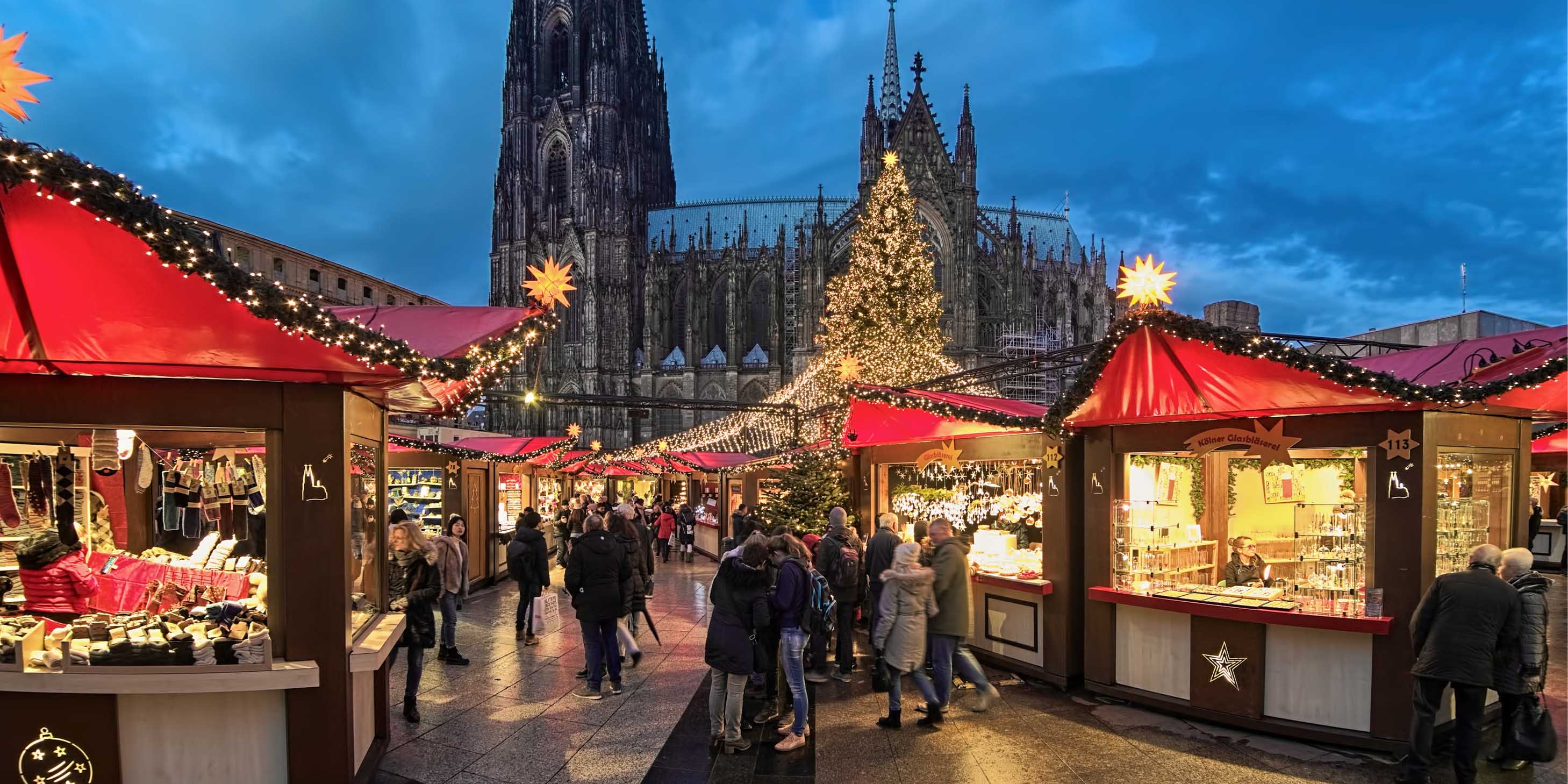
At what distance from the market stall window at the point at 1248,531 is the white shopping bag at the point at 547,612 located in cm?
619

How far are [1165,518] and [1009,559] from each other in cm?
157

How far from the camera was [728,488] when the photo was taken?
2322 centimetres

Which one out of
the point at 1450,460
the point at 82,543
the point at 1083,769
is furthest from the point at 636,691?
the point at 1450,460

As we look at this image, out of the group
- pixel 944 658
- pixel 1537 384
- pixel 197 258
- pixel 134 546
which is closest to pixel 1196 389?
pixel 1537 384

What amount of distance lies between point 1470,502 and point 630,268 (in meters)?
47.5

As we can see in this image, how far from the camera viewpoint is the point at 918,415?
9.96 m

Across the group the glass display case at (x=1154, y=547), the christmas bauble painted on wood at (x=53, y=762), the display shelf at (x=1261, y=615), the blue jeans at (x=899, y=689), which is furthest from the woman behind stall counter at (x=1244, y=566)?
the christmas bauble painted on wood at (x=53, y=762)

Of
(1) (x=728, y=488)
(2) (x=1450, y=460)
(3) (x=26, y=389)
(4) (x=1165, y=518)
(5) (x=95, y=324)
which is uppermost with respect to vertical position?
(5) (x=95, y=324)

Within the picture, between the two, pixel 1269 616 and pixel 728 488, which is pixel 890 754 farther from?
pixel 728 488

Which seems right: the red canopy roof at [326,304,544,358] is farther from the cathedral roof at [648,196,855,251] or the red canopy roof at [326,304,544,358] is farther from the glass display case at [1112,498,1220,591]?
the cathedral roof at [648,196,855,251]

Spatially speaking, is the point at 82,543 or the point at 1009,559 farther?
the point at 1009,559

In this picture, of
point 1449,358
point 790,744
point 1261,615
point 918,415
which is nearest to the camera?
point 790,744

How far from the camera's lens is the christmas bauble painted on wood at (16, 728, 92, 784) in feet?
15.3

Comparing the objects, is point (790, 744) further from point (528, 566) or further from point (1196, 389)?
point (528, 566)
